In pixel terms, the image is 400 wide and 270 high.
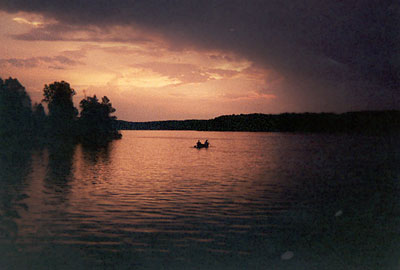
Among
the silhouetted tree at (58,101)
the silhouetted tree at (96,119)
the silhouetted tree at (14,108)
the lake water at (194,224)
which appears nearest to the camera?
the lake water at (194,224)

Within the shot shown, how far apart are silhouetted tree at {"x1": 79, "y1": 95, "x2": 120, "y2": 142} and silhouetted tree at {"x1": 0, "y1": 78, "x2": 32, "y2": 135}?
52.7 m

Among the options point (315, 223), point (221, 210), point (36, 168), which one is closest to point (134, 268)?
point (221, 210)

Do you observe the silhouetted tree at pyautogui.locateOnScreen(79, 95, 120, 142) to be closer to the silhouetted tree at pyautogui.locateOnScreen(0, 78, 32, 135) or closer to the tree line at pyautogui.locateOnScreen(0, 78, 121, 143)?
the tree line at pyautogui.locateOnScreen(0, 78, 121, 143)

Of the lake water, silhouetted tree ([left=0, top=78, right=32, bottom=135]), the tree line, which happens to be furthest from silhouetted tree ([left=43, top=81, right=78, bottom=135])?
the lake water

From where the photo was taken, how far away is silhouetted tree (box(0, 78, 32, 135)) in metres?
69.4

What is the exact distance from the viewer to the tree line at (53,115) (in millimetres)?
71562

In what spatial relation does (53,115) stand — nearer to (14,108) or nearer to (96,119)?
(14,108)

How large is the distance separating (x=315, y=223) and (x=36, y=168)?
33943 mm

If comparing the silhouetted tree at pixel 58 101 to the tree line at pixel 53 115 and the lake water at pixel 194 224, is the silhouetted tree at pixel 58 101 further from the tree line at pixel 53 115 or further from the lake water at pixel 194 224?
the lake water at pixel 194 224

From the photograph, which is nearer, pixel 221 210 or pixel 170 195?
pixel 221 210

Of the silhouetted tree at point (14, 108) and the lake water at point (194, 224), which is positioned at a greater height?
the silhouetted tree at point (14, 108)

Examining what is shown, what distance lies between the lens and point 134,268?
12336mm

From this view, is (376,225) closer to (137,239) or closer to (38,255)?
(137,239)

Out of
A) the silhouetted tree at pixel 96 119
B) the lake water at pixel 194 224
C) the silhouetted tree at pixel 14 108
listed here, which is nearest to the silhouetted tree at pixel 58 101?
the silhouetted tree at pixel 14 108
